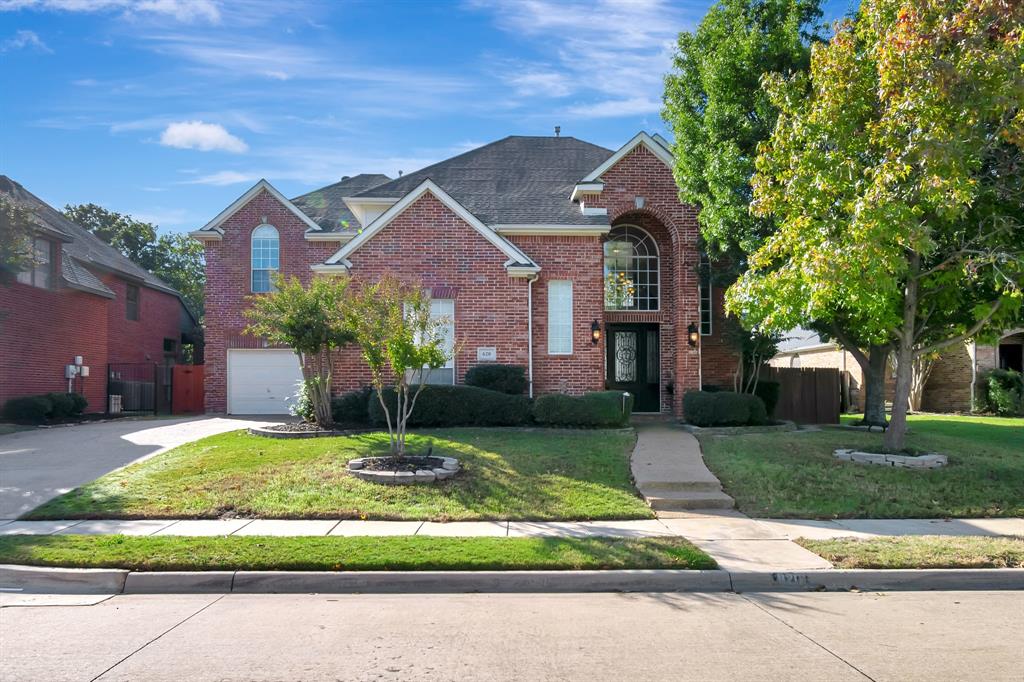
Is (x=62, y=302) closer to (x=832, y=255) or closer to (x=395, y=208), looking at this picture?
(x=395, y=208)

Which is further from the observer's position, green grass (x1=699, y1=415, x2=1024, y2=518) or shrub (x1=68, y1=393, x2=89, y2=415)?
shrub (x1=68, y1=393, x2=89, y2=415)

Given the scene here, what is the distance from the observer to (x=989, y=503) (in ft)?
33.9

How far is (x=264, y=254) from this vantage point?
2136 centimetres

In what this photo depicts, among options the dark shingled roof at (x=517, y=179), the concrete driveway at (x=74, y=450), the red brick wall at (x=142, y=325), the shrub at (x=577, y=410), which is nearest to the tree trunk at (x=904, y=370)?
the shrub at (x=577, y=410)

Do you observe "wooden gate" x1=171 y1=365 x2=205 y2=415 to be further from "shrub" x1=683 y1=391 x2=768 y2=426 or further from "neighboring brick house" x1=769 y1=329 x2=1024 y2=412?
"neighboring brick house" x1=769 y1=329 x2=1024 y2=412

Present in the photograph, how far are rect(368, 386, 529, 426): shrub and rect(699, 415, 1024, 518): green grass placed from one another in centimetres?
385

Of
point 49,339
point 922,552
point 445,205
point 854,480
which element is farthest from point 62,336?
point 922,552

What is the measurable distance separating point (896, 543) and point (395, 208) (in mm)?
12224

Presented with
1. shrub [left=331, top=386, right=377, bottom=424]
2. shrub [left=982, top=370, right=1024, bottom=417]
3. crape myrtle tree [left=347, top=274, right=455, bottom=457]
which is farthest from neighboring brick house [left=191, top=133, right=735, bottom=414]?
shrub [left=982, top=370, right=1024, bottom=417]

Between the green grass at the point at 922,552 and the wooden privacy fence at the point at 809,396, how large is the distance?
11.8 metres

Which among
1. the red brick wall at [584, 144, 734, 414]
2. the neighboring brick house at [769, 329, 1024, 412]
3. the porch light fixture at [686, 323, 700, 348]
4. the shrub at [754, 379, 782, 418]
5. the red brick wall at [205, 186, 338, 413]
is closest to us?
the porch light fixture at [686, 323, 700, 348]

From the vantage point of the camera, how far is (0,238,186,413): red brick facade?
65.4ft

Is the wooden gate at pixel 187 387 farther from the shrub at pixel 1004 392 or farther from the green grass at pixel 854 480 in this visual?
the shrub at pixel 1004 392

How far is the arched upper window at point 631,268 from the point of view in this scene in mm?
19125
